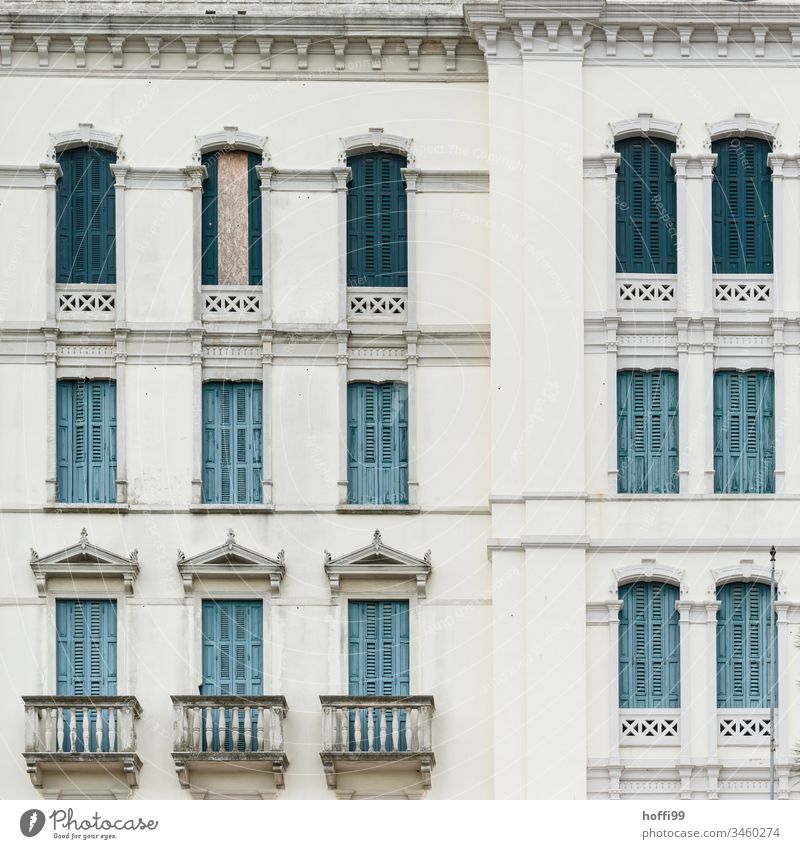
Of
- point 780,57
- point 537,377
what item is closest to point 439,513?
point 537,377

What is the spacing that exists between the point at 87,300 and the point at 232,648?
6.99 m

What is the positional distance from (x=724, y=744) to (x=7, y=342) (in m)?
15.0

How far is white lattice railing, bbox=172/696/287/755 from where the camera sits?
58.4 meters

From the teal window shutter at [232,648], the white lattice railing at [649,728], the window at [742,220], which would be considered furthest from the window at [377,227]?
the white lattice railing at [649,728]

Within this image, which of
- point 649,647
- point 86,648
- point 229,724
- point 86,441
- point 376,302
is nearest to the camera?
point 229,724

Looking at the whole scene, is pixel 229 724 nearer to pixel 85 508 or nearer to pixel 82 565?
pixel 82 565

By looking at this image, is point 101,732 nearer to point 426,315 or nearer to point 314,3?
point 426,315

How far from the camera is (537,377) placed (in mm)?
59469

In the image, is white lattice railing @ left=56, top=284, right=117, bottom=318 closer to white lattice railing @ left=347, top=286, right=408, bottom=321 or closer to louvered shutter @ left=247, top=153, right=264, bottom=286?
louvered shutter @ left=247, top=153, right=264, bottom=286

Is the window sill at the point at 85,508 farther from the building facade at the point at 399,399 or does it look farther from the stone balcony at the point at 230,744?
the stone balcony at the point at 230,744

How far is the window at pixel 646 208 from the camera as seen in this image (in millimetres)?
60438

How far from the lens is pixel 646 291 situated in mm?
60281

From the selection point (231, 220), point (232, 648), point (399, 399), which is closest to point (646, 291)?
point (399, 399)

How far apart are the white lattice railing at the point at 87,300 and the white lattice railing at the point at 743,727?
13428 millimetres
